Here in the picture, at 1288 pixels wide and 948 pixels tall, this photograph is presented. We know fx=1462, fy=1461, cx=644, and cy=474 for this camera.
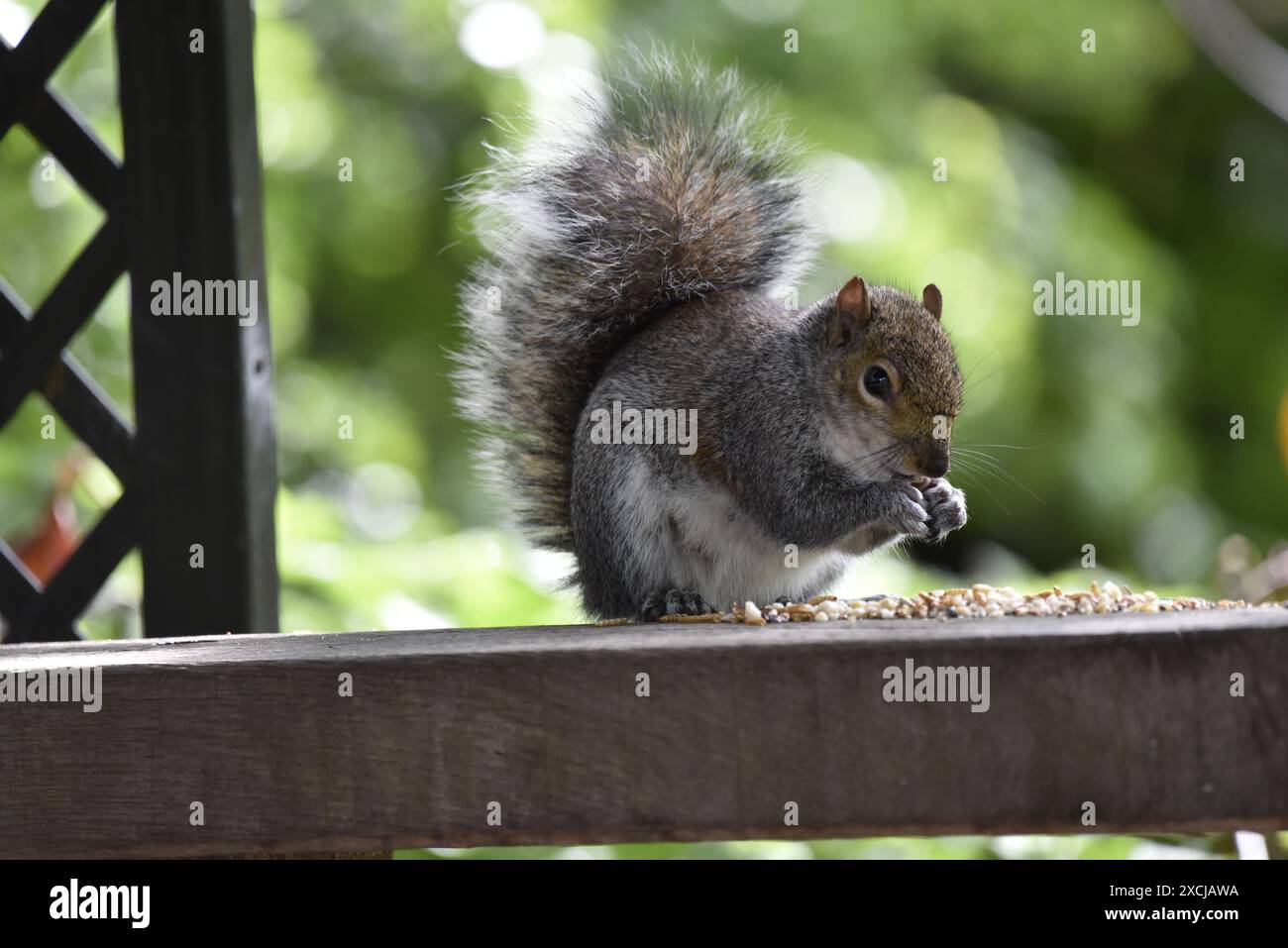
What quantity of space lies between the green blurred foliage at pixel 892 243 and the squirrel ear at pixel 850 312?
104cm

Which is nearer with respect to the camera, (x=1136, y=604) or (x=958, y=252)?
(x=1136, y=604)

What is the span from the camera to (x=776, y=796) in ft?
3.73

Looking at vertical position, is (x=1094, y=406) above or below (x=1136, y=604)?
above

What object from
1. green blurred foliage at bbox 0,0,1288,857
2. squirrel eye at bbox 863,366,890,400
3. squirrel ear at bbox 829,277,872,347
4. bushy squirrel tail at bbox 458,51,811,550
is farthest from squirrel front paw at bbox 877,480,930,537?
green blurred foliage at bbox 0,0,1288,857

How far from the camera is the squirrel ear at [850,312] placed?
1979mm

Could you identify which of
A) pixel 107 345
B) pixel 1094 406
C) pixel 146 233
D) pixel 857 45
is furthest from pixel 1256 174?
pixel 146 233

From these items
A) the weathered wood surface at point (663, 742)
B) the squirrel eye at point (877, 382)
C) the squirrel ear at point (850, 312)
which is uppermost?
the squirrel ear at point (850, 312)

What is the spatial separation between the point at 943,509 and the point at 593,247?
596 millimetres

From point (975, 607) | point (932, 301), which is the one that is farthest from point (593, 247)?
point (975, 607)

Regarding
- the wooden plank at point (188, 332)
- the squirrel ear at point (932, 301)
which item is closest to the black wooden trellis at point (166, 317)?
the wooden plank at point (188, 332)

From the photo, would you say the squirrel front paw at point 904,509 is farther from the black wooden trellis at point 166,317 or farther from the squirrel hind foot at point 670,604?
the black wooden trellis at point 166,317

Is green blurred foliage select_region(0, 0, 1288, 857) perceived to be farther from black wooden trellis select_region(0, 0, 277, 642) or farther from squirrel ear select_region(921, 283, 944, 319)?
black wooden trellis select_region(0, 0, 277, 642)
